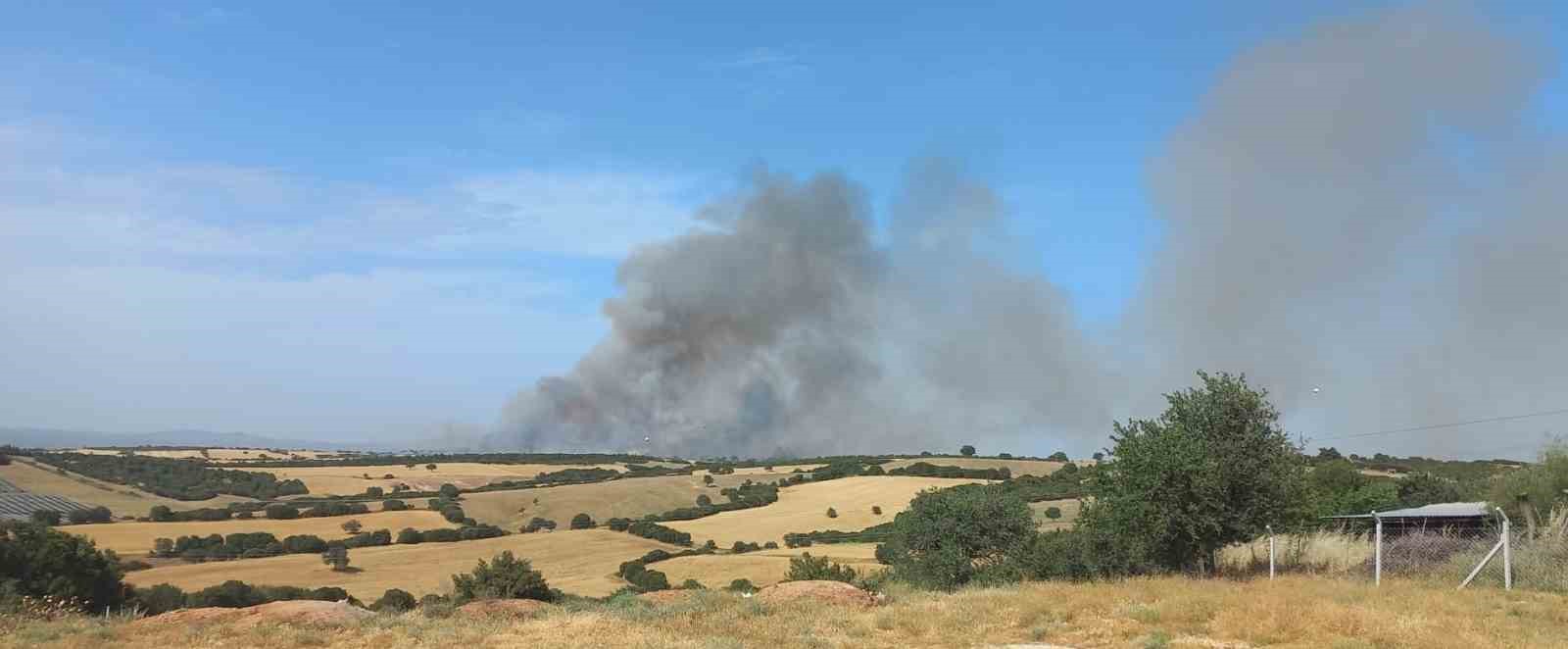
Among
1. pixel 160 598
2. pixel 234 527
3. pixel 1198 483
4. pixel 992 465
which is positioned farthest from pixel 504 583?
pixel 992 465

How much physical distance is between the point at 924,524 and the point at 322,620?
17.0m

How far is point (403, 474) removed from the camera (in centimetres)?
11906

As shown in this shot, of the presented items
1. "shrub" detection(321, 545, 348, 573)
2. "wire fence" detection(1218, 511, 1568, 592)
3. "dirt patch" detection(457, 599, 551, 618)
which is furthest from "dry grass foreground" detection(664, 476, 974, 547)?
"dirt patch" detection(457, 599, 551, 618)

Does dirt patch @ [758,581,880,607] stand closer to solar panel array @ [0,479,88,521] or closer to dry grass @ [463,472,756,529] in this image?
solar panel array @ [0,479,88,521]

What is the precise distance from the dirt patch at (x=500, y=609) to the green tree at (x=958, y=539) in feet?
38.9

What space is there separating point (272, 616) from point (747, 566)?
30.5 metres

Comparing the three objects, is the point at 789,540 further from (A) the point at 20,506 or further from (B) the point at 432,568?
(A) the point at 20,506

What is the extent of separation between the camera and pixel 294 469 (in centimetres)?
12212

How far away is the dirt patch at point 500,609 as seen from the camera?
19391mm

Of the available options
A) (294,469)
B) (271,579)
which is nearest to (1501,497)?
(271,579)

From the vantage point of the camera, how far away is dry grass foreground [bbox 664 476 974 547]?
225 feet

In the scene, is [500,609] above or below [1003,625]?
below

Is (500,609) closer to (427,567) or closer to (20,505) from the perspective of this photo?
(20,505)

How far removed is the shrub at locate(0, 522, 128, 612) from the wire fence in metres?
31.5
